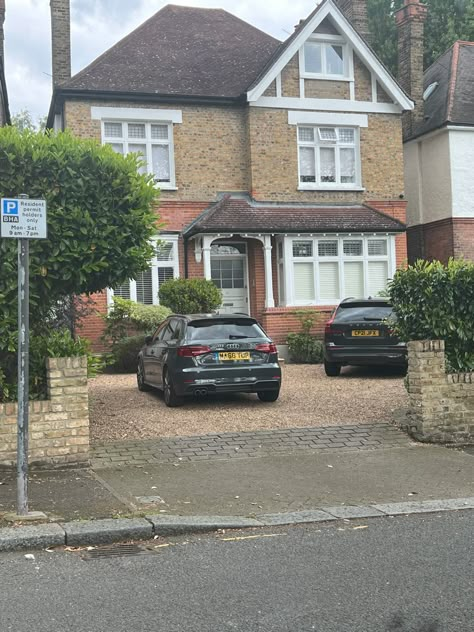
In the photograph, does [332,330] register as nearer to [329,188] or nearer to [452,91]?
[329,188]

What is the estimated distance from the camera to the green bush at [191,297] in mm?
17984

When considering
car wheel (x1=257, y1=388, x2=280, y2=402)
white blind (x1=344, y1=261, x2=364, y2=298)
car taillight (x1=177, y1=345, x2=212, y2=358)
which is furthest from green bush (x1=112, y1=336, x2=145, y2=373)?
white blind (x1=344, y1=261, x2=364, y2=298)

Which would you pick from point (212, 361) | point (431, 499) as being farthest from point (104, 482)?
point (212, 361)

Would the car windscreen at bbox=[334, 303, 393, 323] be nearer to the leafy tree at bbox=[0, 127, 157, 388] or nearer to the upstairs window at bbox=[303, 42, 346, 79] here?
the leafy tree at bbox=[0, 127, 157, 388]

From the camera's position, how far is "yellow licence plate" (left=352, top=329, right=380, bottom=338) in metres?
14.6

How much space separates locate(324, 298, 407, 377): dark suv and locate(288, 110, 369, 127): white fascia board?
846 cm

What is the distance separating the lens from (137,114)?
68.1ft

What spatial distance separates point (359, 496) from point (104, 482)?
254 centimetres

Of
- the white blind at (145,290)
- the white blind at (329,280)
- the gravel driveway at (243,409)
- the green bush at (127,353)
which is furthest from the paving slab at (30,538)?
the white blind at (329,280)

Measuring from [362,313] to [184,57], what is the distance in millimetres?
11998

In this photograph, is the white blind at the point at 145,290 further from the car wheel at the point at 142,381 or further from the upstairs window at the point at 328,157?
the car wheel at the point at 142,381

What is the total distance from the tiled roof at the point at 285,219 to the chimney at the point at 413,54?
495 centimetres

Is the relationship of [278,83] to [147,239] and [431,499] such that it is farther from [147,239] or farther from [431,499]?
[431,499]

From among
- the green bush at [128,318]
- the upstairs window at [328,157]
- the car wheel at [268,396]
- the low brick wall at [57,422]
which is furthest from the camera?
the upstairs window at [328,157]
